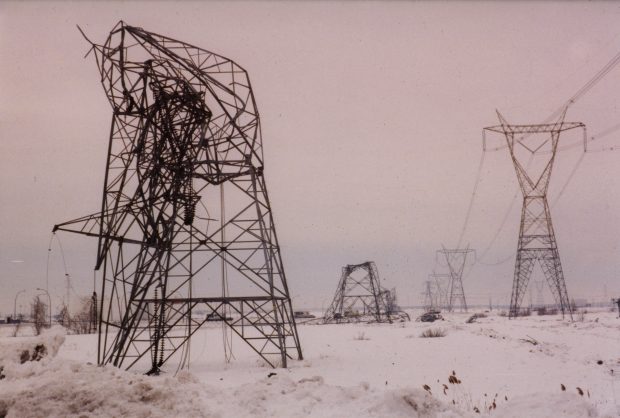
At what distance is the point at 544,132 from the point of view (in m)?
34.9

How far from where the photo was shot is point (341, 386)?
402 inches

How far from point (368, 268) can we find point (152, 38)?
128ft

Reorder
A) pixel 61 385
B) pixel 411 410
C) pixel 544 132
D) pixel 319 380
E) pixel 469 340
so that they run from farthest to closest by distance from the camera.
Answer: pixel 544 132
pixel 469 340
pixel 319 380
pixel 61 385
pixel 411 410

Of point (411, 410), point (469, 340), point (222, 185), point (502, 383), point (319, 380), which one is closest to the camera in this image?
point (411, 410)

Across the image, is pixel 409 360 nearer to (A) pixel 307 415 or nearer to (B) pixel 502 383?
(B) pixel 502 383

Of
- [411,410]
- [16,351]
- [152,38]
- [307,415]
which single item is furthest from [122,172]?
[411,410]

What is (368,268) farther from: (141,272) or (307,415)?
(307,415)

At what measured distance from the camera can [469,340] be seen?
22344 millimetres

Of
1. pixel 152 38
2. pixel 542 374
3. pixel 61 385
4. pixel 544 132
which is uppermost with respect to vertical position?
pixel 544 132

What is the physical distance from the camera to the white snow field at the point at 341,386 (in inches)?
303

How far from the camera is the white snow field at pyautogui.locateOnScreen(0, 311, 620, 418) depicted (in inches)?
303

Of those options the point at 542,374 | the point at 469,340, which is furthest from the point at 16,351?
the point at 469,340

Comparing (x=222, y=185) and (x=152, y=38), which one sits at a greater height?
(x=152, y=38)

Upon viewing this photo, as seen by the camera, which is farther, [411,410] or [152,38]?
[152,38]
